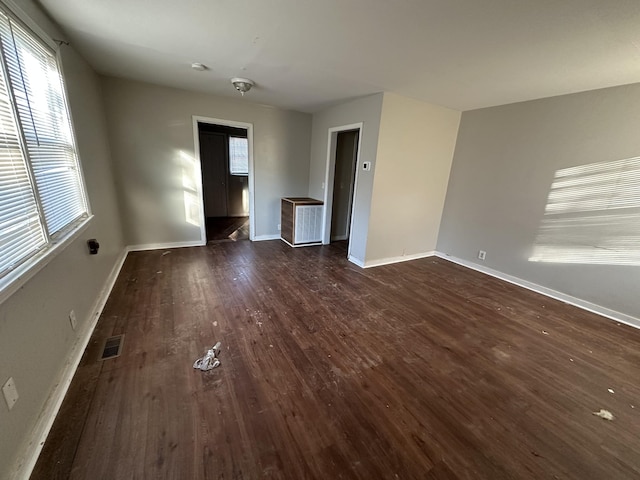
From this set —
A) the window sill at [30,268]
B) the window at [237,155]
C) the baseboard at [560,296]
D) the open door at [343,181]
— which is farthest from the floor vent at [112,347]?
the window at [237,155]

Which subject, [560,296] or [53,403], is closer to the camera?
[53,403]

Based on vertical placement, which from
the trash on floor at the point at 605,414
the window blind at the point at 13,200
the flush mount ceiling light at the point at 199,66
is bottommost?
the trash on floor at the point at 605,414

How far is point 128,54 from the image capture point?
2.60 meters

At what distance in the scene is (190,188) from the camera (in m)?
4.18

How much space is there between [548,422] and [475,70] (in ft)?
9.60

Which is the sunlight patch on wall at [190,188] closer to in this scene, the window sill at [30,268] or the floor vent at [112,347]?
the window sill at [30,268]

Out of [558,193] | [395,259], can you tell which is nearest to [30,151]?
[395,259]

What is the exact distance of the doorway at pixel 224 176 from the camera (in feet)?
20.2

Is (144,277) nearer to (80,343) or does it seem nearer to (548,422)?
(80,343)

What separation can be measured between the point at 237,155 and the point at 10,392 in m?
6.16

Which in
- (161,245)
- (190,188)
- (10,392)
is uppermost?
(190,188)

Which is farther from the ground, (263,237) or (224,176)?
(224,176)

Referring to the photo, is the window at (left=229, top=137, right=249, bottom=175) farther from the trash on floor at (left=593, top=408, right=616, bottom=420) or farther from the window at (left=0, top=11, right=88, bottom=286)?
the trash on floor at (left=593, top=408, right=616, bottom=420)

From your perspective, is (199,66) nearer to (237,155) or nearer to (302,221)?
(302,221)
